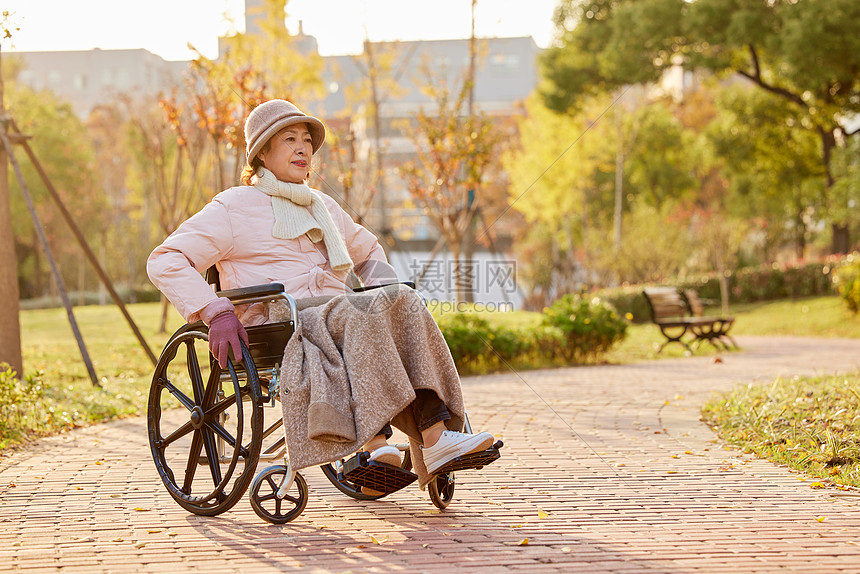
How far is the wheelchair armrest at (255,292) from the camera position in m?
3.12

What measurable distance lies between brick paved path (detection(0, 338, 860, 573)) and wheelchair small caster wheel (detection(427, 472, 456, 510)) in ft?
0.14

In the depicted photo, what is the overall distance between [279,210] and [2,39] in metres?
3.34

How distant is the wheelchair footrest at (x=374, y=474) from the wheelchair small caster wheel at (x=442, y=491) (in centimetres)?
20

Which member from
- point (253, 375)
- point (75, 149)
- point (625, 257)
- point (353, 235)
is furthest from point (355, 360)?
point (75, 149)

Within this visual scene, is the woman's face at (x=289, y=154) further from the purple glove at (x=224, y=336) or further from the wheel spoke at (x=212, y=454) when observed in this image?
the wheel spoke at (x=212, y=454)

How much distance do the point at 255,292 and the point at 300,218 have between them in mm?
505

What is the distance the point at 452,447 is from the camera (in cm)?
303

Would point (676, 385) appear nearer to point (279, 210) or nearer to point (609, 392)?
point (609, 392)

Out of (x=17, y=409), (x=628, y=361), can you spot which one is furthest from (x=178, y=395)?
(x=628, y=361)

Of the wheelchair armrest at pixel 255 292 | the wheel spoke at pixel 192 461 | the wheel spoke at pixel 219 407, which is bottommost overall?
the wheel spoke at pixel 192 461

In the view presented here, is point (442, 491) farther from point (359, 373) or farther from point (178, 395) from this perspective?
point (178, 395)

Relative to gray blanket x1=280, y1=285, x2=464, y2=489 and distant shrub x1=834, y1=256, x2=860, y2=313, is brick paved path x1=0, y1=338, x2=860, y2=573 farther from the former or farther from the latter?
distant shrub x1=834, y1=256, x2=860, y2=313

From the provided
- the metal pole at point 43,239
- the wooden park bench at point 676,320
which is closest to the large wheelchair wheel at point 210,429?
the metal pole at point 43,239

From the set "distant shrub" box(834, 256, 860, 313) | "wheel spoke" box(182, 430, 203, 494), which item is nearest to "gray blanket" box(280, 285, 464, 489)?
"wheel spoke" box(182, 430, 203, 494)
